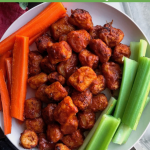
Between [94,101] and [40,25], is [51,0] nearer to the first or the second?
[40,25]

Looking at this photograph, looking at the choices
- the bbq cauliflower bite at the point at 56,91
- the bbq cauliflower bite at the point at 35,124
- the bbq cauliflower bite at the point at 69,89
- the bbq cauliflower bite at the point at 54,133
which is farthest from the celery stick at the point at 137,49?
the bbq cauliflower bite at the point at 35,124

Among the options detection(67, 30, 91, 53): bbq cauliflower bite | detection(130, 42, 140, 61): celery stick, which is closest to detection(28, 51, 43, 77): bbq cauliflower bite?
detection(67, 30, 91, 53): bbq cauliflower bite

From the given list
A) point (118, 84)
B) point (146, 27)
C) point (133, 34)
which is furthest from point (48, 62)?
point (146, 27)

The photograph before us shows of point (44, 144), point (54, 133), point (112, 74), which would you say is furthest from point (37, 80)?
point (112, 74)

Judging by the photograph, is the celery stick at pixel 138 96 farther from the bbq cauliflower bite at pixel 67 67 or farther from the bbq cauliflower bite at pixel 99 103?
the bbq cauliflower bite at pixel 67 67

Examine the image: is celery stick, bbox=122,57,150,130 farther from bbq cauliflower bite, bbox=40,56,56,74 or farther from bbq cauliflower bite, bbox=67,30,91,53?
bbq cauliflower bite, bbox=40,56,56,74

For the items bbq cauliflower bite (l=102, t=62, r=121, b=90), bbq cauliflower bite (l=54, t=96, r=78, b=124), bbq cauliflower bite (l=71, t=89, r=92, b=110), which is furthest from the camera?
bbq cauliflower bite (l=102, t=62, r=121, b=90)

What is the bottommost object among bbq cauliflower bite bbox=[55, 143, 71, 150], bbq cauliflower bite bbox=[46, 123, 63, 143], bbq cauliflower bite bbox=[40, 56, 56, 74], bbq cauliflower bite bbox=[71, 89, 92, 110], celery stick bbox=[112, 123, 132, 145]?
bbq cauliflower bite bbox=[55, 143, 71, 150]
